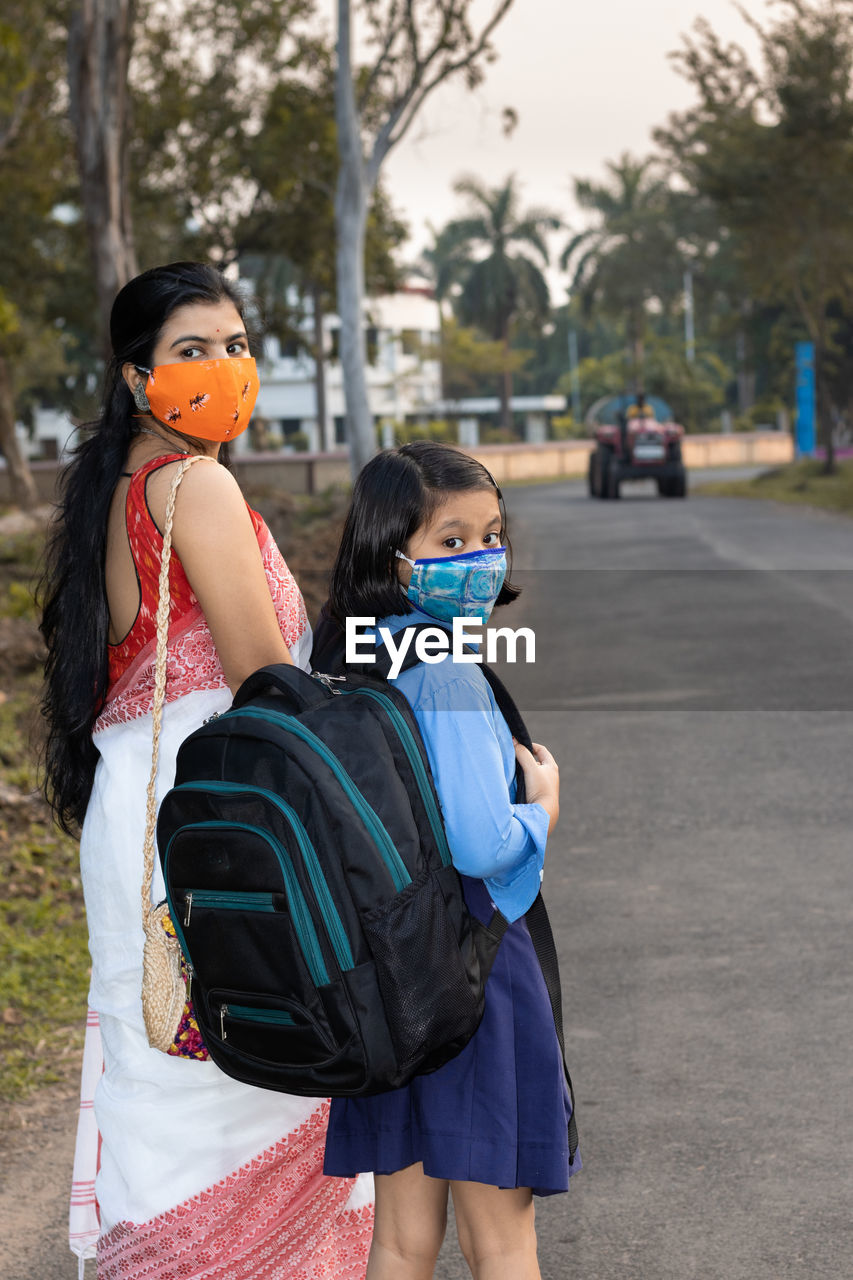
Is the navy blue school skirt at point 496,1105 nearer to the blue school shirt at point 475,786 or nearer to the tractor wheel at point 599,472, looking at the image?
the blue school shirt at point 475,786

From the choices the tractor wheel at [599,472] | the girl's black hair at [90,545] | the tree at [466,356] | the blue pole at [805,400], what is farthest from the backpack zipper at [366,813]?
the tree at [466,356]

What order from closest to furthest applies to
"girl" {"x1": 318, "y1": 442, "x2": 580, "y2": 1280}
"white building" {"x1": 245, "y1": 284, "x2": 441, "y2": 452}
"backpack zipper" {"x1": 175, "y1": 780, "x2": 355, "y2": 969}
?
"backpack zipper" {"x1": 175, "y1": 780, "x2": 355, "y2": 969} → "girl" {"x1": 318, "y1": 442, "x2": 580, "y2": 1280} → "white building" {"x1": 245, "y1": 284, "x2": 441, "y2": 452}

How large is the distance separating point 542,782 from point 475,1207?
0.67 metres

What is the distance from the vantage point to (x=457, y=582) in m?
2.37

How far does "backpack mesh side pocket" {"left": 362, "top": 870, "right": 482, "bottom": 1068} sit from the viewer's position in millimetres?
2100

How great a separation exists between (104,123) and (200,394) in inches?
481

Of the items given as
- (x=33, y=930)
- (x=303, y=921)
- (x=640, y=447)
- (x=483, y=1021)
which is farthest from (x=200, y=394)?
(x=640, y=447)

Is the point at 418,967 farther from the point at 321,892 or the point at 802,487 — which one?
the point at 802,487

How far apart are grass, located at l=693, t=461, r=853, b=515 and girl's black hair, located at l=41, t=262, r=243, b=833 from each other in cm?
2354

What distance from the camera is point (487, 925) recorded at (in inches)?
90.6

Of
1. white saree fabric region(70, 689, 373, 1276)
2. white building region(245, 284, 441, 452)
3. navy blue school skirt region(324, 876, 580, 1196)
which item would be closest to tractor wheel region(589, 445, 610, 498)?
white saree fabric region(70, 689, 373, 1276)

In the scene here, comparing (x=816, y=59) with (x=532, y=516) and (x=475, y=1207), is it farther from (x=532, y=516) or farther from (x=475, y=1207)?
(x=475, y=1207)

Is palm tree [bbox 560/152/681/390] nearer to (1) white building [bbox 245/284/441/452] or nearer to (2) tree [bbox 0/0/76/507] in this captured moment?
(1) white building [bbox 245/284/441/452]

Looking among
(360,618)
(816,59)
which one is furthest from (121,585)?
(816,59)
